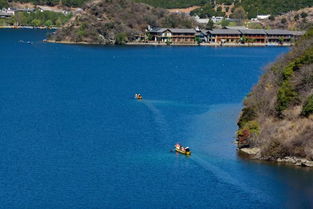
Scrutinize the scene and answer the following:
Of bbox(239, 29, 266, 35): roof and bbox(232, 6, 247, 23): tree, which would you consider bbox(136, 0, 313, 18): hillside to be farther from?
bbox(239, 29, 266, 35): roof

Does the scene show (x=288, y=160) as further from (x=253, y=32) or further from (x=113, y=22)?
(x=253, y=32)

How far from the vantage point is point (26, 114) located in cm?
5975

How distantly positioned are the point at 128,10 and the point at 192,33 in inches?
595

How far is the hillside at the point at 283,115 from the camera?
4497 cm

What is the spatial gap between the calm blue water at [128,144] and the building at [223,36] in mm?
55527

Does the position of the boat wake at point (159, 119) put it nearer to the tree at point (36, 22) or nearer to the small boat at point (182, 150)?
the small boat at point (182, 150)

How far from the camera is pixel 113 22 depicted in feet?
477

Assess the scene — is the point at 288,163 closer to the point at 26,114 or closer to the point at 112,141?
the point at 112,141

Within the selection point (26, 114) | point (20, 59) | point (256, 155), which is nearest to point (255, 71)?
point (20, 59)

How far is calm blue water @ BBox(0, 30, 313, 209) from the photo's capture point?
39219mm

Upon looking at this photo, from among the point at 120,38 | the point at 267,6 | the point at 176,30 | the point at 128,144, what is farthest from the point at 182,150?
the point at 267,6

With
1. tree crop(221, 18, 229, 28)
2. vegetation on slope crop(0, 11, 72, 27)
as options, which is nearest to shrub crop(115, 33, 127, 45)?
tree crop(221, 18, 229, 28)

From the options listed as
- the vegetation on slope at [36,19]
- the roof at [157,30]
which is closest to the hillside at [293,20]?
the roof at [157,30]

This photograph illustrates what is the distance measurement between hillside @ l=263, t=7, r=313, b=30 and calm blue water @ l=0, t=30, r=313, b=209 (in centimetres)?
7977
